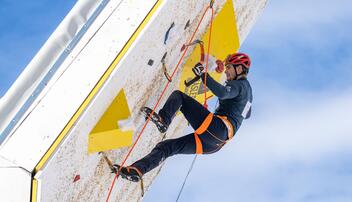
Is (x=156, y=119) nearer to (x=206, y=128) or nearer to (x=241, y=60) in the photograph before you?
(x=206, y=128)

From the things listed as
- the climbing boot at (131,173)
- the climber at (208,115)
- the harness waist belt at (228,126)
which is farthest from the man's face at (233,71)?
the climbing boot at (131,173)

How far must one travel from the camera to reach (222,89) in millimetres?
5102

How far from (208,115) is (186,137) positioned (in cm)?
25

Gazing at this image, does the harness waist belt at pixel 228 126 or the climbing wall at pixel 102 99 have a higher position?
the climbing wall at pixel 102 99

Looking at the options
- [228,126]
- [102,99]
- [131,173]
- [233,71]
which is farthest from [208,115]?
[102,99]

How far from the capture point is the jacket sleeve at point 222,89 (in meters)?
5.03

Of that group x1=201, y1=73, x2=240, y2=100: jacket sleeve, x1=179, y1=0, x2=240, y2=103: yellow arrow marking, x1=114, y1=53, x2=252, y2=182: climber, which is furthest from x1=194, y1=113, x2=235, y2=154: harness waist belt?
x1=179, y1=0, x2=240, y2=103: yellow arrow marking

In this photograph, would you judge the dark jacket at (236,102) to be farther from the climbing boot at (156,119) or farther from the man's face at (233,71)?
the climbing boot at (156,119)

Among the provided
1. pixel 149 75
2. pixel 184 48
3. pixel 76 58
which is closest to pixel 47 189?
pixel 76 58

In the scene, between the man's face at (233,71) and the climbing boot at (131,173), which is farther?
the man's face at (233,71)

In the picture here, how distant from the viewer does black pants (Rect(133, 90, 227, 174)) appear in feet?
16.5

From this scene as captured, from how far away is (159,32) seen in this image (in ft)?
15.3

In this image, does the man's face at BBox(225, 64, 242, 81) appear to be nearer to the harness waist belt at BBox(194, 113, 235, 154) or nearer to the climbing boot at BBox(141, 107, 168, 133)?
the harness waist belt at BBox(194, 113, 235, 154)

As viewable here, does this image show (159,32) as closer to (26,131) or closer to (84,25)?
(84,25)
